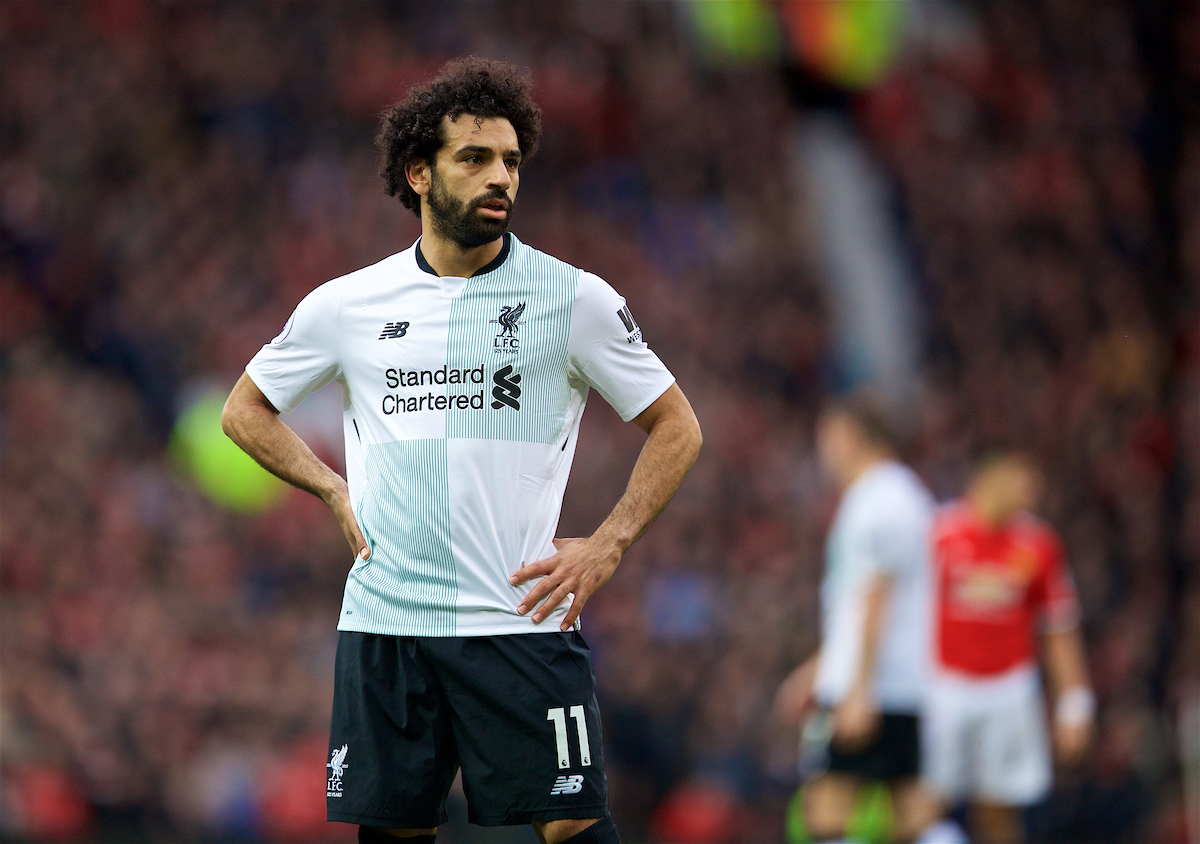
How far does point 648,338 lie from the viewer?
13703 millimetres

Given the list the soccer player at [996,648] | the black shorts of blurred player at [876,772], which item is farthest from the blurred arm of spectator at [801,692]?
the soccer player at [996,648]

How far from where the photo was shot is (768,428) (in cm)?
1345

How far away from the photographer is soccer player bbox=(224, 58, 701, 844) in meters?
3.68

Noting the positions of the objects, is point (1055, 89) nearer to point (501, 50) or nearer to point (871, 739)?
point (501, 50)

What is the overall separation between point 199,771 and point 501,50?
29.2 ft

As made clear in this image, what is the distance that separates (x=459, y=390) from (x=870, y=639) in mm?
3283

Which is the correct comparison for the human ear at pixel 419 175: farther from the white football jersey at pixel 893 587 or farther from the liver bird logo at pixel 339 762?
the white football jersey at pixel 893 587

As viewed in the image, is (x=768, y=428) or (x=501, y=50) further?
(x=501, y=50)

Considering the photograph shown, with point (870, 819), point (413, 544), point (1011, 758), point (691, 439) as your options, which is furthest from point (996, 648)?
point (413, 544)

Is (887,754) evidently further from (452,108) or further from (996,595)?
(452,108)

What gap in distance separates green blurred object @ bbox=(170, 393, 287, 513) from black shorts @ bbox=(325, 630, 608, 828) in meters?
8.03

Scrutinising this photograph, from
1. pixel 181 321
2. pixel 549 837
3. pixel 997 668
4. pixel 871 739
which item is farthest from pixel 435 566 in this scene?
pixel 181 321

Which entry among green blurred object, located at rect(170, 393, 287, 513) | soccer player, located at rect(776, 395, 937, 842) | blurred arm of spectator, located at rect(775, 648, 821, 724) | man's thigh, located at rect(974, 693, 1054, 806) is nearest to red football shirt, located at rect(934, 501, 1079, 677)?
man's thigh, located at rect(974, 693, 1054, 806)

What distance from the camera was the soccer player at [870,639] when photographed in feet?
21.3
